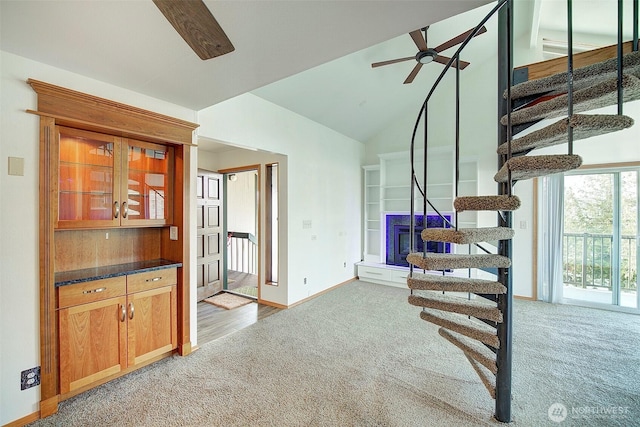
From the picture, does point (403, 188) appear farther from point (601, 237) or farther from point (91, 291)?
point (91, 291)

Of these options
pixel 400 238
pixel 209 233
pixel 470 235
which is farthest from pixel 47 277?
pixel 400 238

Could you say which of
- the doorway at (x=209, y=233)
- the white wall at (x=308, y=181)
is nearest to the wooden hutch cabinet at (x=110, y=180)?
the white wall at (x=308, y=181)

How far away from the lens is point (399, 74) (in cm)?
432

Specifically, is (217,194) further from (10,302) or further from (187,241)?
(10,302)

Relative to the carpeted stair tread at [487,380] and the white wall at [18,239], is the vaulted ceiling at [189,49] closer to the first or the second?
the white wall at [18,239]

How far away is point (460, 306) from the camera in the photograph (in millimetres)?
1926

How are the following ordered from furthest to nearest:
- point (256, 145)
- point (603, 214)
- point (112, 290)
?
point (603, 214) → point (256, 145) → point (112, 290)

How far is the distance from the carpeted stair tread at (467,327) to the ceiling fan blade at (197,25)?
7.84ft

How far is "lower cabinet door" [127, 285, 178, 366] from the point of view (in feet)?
7.65

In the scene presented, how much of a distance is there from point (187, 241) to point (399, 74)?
3994mm

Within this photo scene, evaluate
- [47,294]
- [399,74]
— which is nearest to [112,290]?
[47,294]

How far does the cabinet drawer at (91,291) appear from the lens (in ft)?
6.49

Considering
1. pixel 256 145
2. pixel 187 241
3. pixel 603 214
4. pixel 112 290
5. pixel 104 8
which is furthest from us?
pixel 603 214

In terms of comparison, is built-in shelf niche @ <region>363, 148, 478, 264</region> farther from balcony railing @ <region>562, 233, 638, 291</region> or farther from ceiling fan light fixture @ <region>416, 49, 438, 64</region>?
ceiling fan light fixture @ <region>416, 49, 438, 64</region>
